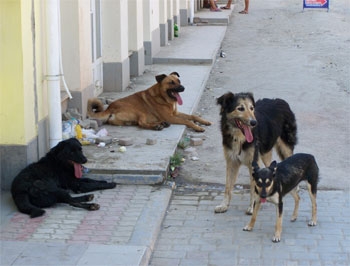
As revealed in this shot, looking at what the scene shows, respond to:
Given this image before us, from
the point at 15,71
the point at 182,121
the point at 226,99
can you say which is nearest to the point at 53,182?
the point at 15,71

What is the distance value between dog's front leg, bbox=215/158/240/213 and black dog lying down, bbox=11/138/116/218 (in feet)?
4.31

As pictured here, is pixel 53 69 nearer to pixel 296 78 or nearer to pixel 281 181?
pixel 281 181

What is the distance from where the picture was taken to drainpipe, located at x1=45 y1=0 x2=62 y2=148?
7.88 m

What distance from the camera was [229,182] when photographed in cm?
750

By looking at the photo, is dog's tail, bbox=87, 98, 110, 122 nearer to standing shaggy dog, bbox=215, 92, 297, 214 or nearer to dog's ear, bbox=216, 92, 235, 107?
standing shaggy dog, bbox=215, 92, 297, 214

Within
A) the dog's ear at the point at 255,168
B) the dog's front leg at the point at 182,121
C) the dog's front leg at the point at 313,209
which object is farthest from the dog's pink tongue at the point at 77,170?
the dog's front leg at the point at 182,121

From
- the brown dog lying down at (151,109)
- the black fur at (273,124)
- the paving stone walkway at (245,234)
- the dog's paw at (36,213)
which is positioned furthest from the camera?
the brown dog lying down at (151,109)

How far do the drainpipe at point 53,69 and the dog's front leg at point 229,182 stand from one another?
6.67 ft

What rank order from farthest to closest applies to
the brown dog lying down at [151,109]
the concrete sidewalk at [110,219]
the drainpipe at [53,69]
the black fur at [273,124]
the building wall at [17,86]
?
1. the brown dog lying down at [151,109]
2. the drainpipe at [53,69]
3. the black fur at [273,124]
4. the building wall at [17,86]
5. the concrete sidewalk at [110,219]

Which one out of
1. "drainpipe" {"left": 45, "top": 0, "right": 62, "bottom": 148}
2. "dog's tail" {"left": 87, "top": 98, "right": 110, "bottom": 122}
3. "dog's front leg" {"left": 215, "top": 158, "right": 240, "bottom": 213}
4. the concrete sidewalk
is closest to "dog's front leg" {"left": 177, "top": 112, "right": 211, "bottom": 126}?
the concrete sidewalk

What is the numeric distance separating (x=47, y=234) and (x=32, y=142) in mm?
1506

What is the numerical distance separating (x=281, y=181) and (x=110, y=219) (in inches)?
66.8

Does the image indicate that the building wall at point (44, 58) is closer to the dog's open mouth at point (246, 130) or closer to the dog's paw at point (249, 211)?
the dog's open mouth at point (246, 130)

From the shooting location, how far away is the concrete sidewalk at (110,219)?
5953mm
